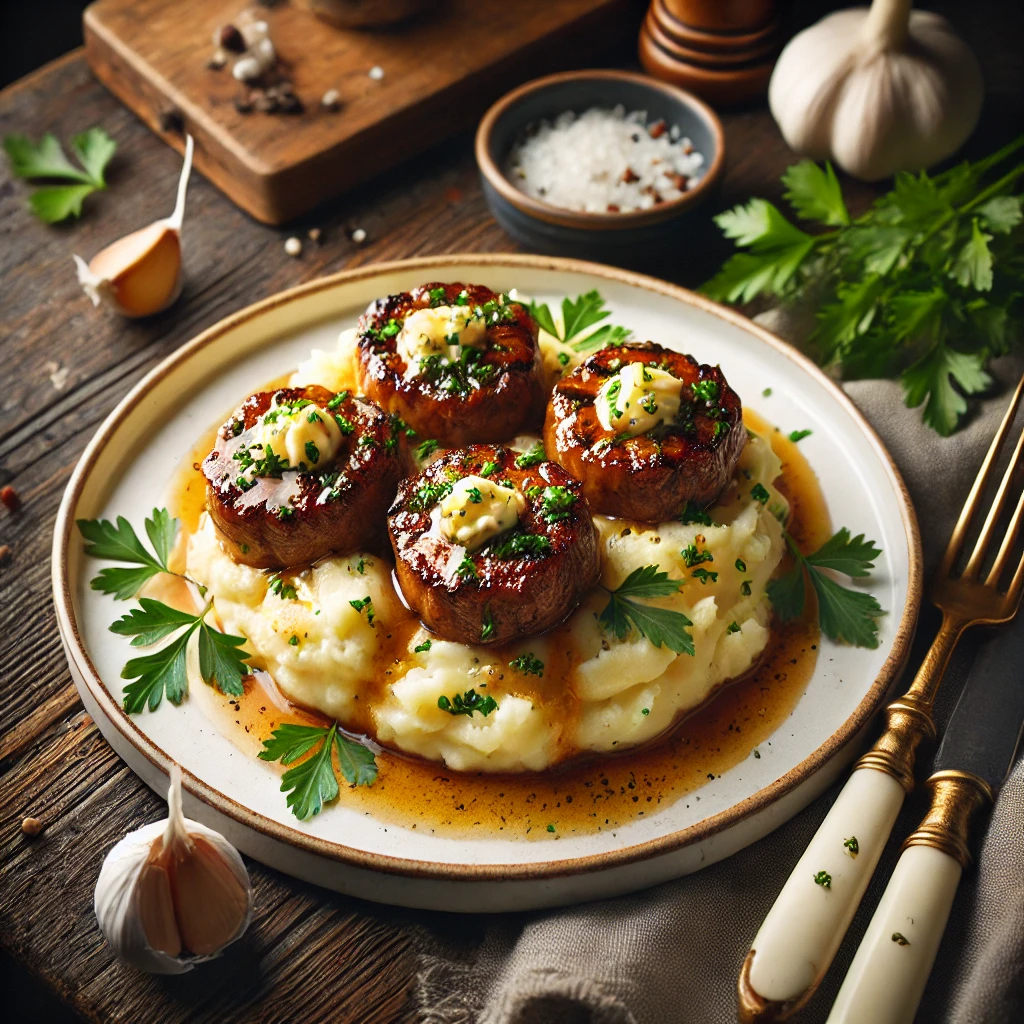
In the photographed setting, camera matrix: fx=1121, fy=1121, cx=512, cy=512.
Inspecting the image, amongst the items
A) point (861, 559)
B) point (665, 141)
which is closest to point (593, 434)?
point (861, 559)

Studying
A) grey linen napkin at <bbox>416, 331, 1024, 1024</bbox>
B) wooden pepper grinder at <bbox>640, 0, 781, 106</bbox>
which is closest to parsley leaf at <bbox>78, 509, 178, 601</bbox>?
grey linen napkin at <bbox>416, 331, 1024, 1024</bbox>

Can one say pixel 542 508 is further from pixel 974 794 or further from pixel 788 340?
pixel 788 340

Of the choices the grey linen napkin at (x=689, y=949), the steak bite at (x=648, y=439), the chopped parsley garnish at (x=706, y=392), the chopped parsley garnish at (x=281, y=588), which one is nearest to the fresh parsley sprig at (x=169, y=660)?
the chopped parsley garnish at (x=281, y=588)

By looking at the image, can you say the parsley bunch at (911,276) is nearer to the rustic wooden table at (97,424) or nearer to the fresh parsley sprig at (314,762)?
the rustic wooden table at (97,424)

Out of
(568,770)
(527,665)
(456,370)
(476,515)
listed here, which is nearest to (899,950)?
(568,770)

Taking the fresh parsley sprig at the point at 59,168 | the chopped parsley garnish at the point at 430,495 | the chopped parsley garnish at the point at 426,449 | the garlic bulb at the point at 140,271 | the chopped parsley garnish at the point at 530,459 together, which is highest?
the fresh parsley sprig at the point at 59,168

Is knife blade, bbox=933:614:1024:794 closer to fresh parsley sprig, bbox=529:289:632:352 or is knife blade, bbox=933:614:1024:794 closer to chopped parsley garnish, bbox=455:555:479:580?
chopped parsley garnish, bbox=455:555:479:580
